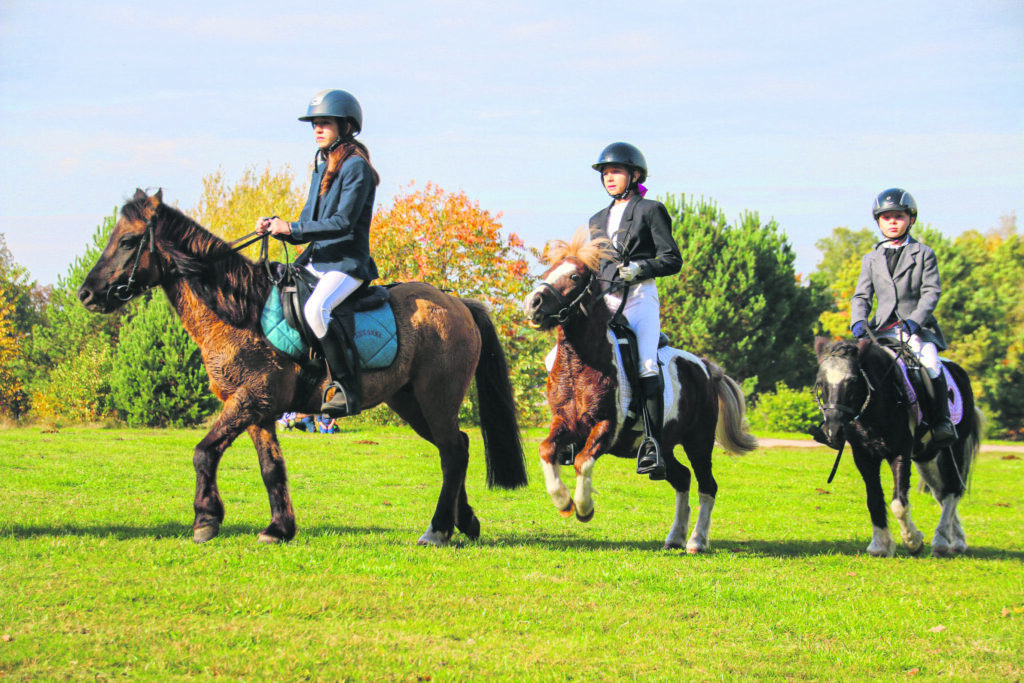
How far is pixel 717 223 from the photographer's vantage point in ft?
→ 150

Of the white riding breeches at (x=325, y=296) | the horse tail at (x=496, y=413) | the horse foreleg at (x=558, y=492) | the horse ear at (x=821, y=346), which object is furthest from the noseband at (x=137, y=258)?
the horse ear at (x=821, y=346)

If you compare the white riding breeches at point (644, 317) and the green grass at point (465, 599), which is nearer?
the green grass at point (465, 599)

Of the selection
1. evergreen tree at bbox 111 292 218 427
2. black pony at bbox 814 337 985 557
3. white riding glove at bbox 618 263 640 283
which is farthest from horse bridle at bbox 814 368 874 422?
evergreen tree at bbox 111 292 218 427

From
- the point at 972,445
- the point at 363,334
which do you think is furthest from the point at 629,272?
the point at 972,445

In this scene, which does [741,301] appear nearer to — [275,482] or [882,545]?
[882,545]

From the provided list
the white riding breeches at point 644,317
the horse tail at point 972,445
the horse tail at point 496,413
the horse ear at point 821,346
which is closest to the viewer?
the white riding breeches at point 644,317

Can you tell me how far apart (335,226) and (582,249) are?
2224 mm

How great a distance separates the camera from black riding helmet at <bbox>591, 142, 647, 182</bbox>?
8586 mm

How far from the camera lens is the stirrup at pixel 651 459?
7.99 metres

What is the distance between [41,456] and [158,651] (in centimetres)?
1223

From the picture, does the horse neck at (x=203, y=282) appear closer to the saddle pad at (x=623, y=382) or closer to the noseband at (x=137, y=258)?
the noseband at (x=137, y=258)

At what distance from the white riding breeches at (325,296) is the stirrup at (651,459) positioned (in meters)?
3.04

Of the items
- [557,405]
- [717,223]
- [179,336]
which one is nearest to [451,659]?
[557,405]

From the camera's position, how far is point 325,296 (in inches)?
303
